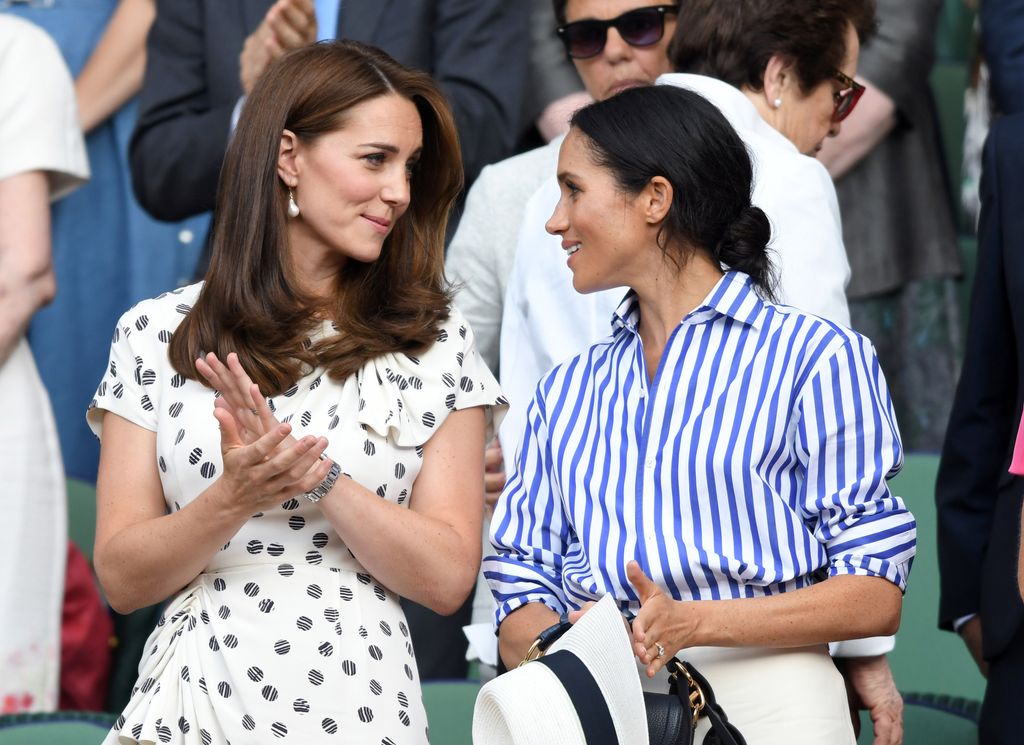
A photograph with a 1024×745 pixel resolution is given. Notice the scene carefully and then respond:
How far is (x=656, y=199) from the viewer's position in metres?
2.70

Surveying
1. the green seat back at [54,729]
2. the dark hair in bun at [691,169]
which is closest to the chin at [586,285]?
the dark hair in bun at [691,169]

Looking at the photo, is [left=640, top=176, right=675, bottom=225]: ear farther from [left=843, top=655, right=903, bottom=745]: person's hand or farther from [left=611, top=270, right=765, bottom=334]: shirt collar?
[left=843, top=655, right=903, bottom=745]: person's hand

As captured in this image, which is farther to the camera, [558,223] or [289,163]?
[289,163]

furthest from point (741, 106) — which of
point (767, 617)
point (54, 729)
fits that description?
point (54, 729)

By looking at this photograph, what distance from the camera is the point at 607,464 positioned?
2.63 m

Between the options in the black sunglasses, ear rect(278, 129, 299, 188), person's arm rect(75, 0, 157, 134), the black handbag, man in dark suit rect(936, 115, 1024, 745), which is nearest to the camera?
the black handbag

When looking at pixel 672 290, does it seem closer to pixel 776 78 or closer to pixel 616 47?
pixel 776 78

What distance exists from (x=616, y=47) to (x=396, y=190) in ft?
3.62

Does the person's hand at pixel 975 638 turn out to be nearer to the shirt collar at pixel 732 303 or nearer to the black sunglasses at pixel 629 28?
the shirt collar at pixel 732 303

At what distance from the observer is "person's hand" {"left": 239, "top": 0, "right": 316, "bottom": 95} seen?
4207 mm

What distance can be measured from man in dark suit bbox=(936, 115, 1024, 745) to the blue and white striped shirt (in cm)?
53

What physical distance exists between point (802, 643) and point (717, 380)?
41cm

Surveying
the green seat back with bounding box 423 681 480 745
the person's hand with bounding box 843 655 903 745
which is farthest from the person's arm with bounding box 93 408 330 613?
the green seat back with bounding box 423 681 480 745

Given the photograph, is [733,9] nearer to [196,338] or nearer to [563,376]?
[563,376]
